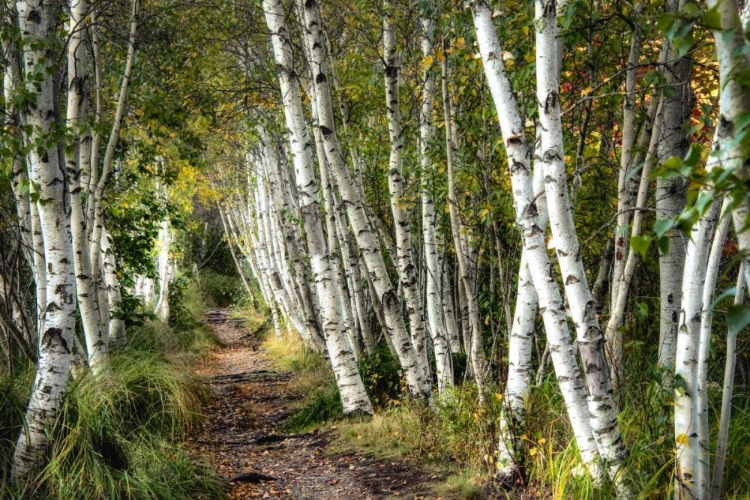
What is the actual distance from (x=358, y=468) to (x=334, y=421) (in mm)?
1619

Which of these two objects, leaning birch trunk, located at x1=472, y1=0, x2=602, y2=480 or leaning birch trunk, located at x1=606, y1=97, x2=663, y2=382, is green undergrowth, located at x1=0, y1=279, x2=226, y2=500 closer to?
leaning birch trunk, located at x1=472, y1=0, x2=602, y2=480

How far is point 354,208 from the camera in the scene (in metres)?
6.89

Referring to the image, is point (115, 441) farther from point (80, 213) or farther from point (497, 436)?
point (497, 436)

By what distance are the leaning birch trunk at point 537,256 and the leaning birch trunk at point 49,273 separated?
125 inches

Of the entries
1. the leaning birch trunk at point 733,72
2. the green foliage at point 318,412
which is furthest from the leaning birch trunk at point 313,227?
the leaning birch trunk at point 733,72

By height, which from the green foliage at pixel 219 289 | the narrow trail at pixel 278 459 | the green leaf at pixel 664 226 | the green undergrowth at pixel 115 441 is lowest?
the narrow trail at pixel 278 459

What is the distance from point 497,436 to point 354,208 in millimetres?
3024

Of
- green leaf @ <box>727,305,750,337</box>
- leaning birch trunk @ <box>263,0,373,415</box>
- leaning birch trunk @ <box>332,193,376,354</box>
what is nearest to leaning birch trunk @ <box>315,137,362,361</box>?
leaning birch trunk @ <box>332,193,376,354</box>

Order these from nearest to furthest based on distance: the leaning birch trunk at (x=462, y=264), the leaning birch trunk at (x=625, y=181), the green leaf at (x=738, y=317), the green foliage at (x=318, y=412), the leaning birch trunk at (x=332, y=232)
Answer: the green leaf at (x=738, y=317) → the leaning birch trunk at (x=625, y=181) → the leaning birch trunk at (x=462, y=264) → the green foliage at (x=318, y=412) → the leaning birch trunk at (x=332, y=232)

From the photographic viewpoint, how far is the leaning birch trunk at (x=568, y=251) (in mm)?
3461

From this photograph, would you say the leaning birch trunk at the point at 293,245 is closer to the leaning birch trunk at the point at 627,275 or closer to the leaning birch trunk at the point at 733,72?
the leaning birch trunk at the point at 627,275

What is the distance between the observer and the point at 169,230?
17.1 metres

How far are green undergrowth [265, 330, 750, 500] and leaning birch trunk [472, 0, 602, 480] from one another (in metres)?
0.30

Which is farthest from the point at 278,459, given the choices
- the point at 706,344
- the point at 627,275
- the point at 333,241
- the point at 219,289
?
the point at 219,289
